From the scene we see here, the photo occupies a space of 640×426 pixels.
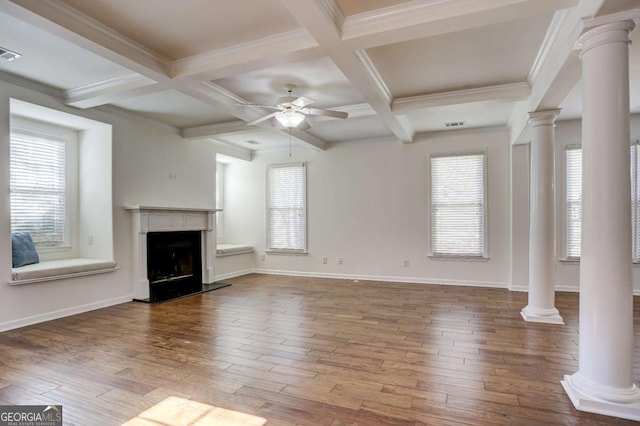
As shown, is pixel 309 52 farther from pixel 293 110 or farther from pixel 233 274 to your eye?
pixel 233 274

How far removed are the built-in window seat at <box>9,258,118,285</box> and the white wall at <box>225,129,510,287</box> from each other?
3.44 m

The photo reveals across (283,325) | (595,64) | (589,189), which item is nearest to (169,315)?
(283,325)

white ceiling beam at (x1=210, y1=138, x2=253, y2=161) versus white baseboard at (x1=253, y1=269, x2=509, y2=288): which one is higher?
white ceiling beam at (x1=210, y1=138, x2=253, y2=161)

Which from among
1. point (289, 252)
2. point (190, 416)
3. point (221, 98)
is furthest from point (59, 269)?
point (289, 252)

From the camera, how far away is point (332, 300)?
5188mm

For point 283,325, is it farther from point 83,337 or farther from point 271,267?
point 271,267

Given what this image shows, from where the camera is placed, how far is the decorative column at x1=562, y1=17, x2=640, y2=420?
2.16m

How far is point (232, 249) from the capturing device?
283 inches

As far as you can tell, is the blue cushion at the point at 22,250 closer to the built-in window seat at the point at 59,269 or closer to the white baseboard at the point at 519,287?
the built-in window seat at the point at 59,269

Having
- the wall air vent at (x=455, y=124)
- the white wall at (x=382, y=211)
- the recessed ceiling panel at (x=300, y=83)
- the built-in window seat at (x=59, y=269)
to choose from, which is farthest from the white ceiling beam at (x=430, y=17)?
the built-in window seat at (x=59, y=269)

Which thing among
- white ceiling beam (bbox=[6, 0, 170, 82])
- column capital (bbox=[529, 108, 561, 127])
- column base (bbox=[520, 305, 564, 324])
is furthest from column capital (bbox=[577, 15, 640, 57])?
white ceiling beam (bbox=[6, 0, 170, 82])

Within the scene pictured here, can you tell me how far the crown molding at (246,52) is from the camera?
2910mm

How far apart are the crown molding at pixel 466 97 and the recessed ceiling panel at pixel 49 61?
3.27m

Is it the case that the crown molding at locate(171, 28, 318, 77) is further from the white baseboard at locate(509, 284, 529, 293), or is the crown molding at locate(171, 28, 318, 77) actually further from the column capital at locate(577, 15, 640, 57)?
the white baseboard at locate(509, 284, 529, 293)
